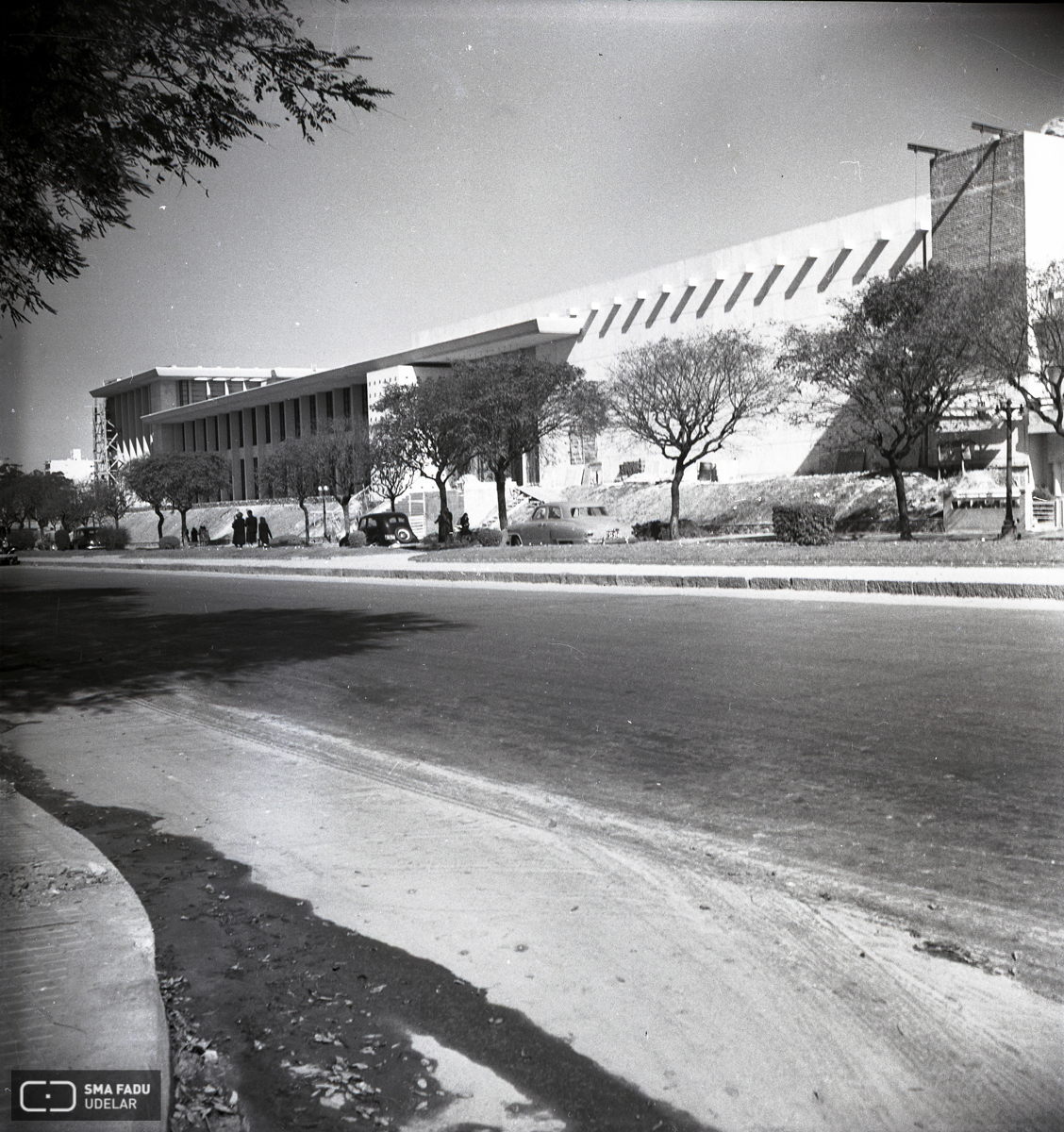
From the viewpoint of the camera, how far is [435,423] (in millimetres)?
36562

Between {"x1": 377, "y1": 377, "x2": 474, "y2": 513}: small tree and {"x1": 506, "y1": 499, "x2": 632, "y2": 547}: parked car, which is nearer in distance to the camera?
{"x1": 506, "y1": 499, "x2": 632, "y2": 547}: parked car

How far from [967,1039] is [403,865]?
8.34 ft

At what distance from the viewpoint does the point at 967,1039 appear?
10.5 feet

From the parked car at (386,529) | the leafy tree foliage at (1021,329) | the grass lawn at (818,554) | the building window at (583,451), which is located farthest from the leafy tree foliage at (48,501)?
the leafy tree foliage at (1021,329)

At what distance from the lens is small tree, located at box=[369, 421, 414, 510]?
131 ft

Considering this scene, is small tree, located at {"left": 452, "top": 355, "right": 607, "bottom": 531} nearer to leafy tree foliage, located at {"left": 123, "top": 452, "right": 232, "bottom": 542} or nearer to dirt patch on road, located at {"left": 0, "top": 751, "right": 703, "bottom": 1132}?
leafy tree foliage, located at {"left": 123, "top": 452, "right": 232, "bottom": 542}

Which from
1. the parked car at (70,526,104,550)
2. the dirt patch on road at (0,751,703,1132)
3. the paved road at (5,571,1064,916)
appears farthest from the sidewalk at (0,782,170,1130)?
the parked car at (70,526,104,550)

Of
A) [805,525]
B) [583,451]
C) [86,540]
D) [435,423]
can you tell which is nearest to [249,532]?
[86,540]

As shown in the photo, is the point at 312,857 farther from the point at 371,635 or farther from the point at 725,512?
the point at 725,512

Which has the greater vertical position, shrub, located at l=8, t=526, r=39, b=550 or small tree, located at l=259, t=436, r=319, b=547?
small tree, located at l=259, t=436, r=319, b=547

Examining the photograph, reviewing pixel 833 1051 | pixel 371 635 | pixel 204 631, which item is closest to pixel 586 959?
pixel 833 1051

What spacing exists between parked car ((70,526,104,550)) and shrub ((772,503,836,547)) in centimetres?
4749

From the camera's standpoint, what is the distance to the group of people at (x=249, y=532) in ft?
160

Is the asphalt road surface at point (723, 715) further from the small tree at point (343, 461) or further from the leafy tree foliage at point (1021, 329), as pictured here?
the small tree at point (343, 461)
